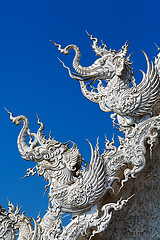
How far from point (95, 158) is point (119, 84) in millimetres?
1212

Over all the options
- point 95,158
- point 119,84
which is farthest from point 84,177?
point 119,84

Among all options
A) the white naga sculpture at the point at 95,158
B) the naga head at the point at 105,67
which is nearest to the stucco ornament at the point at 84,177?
the white naga sculpture at the point at 95,158

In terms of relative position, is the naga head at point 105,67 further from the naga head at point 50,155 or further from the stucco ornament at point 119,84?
the naga head at point 50,155

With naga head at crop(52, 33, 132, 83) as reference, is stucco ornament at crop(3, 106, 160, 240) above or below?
below

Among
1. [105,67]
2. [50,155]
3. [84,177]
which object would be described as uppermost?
[105,67]

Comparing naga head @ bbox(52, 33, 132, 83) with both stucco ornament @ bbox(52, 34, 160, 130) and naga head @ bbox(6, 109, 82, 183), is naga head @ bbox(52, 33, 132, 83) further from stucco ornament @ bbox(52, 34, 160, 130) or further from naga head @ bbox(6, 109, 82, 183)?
naga head @ bbox(6, 109, 82, 183)

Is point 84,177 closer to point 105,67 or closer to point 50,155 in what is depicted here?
point 50,155

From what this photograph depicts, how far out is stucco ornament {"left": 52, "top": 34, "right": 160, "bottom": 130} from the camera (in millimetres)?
7094

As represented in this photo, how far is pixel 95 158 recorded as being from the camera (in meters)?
6.95

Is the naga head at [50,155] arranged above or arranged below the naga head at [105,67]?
below

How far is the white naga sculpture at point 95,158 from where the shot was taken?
6.77 metres

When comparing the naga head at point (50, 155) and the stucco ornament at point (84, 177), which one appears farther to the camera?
the naga head at point (50, 155)

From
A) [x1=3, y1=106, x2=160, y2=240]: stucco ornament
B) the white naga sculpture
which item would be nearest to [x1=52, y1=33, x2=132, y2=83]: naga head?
the white naga sculpture

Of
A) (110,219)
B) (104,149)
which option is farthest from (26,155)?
(110,219)
